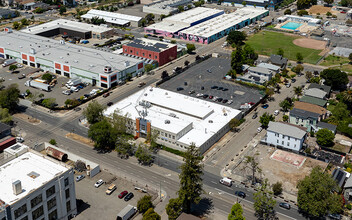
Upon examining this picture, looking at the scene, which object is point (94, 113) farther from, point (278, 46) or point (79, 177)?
point (278, 46)

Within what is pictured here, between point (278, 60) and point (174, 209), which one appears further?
point (278, 60)

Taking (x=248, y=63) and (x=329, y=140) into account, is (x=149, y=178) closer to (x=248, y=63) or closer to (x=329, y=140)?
(x=329, y=140)

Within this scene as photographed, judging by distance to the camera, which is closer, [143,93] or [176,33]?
[143,93]

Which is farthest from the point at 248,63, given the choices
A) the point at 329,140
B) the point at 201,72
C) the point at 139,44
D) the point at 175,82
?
the point at 329,140

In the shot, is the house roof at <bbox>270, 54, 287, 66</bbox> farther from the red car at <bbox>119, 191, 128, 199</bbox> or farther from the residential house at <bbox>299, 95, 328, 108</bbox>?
the red car at <bbox>119, 191, 128, 199</bbox>

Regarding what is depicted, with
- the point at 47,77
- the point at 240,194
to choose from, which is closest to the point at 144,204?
the point at 240,194

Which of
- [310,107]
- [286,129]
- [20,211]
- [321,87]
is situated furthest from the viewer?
[321,87]

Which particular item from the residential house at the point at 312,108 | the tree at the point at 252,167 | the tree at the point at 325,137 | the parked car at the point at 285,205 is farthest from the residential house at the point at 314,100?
the parked car at the point at 285,205
